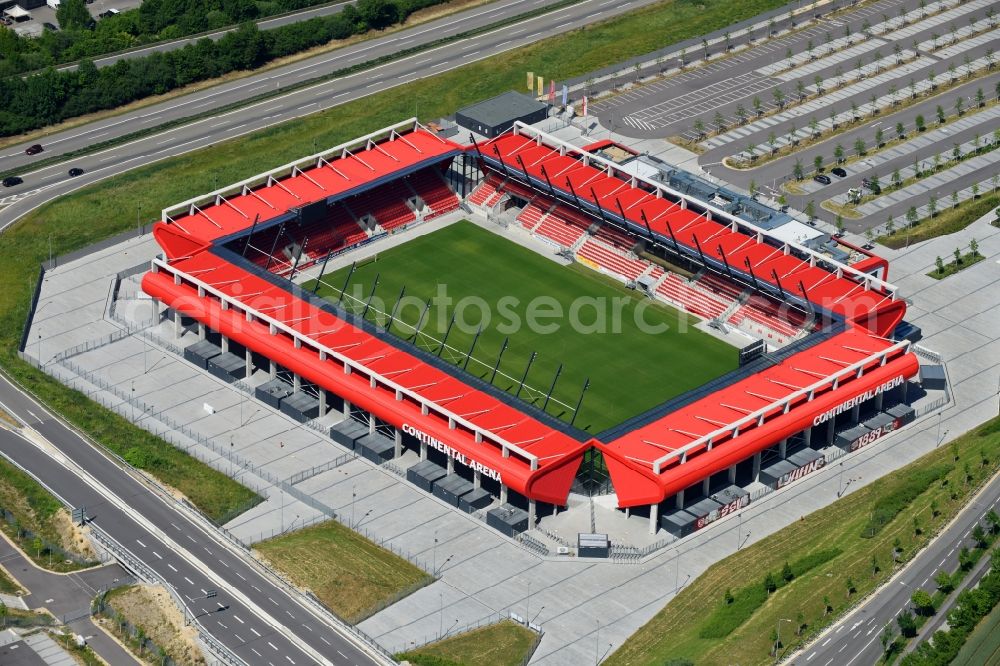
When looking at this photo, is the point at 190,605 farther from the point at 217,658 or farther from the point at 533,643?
the point at 533,643

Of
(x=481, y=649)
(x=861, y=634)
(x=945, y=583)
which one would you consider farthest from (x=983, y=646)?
(x=481, y=649)

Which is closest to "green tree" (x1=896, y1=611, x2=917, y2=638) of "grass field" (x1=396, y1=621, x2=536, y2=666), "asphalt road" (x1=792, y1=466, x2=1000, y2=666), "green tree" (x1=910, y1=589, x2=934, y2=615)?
"asphalt road" (x1=792, y1=466, x2=1000, y2=666)

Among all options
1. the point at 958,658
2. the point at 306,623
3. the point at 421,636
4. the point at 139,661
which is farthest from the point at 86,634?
the point at 958,658

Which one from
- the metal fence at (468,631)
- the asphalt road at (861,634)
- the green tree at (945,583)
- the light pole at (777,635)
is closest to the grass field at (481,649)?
the metal fence at (468,631)

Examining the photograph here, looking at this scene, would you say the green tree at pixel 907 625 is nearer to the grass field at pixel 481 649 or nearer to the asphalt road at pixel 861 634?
the asphalt road at pixel 861 634

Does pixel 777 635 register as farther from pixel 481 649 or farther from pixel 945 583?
pixel 481 649

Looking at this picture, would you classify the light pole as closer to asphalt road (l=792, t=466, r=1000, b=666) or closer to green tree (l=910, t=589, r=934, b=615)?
asphalt road (l=792, t=466, r=1000, b=666)
